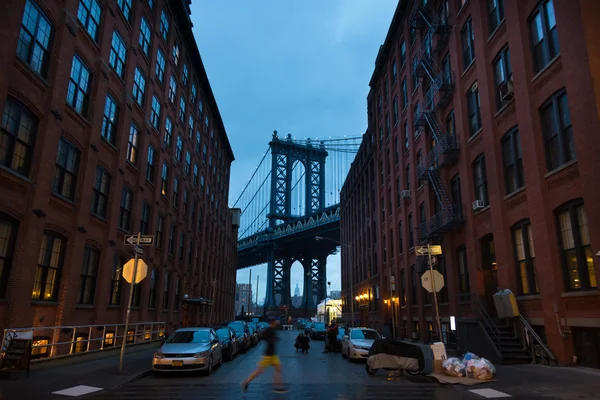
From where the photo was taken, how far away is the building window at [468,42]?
23.1 m

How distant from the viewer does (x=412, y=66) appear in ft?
110

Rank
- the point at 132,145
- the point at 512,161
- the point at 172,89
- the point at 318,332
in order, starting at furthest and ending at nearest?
1. the point at 318,332
2. the point at 172,89
3. the point at 132,145
4. the point at 512,161

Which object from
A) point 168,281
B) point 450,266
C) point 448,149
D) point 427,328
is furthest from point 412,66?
point 168,281

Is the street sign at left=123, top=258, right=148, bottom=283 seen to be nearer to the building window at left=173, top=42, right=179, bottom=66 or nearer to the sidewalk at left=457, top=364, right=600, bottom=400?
the sidewalk at left=457, top=364, right=600, bottom=400

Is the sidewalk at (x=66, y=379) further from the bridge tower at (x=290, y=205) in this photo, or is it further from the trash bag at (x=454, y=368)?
the bridge tower at (x=290, y=205)

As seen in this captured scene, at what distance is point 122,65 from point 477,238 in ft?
65.6

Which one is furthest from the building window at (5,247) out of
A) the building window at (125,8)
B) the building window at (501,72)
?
the building window at (501,72)

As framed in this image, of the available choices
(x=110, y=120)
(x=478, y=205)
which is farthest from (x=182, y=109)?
(x=478, y=205)

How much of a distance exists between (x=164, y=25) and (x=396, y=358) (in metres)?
27.4

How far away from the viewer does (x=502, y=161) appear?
768 inches

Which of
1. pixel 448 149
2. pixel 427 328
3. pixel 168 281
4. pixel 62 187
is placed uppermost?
pixel 448 149

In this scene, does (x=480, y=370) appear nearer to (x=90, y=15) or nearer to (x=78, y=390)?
(x=78, y=390)

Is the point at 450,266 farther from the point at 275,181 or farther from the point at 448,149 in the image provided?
the point at 275,181

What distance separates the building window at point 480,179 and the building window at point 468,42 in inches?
206
